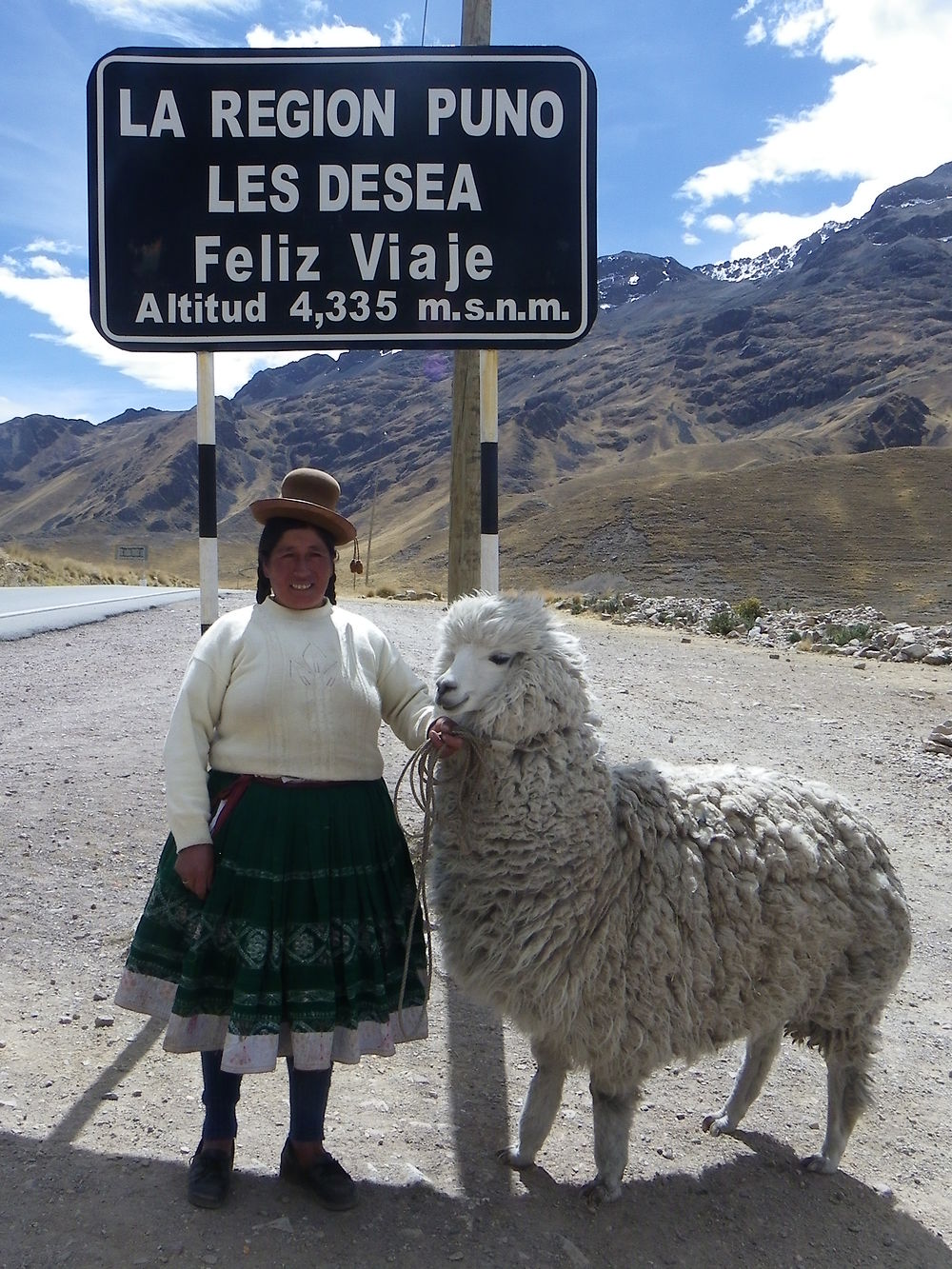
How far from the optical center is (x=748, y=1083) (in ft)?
11.0

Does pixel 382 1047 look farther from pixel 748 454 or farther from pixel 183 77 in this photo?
pixel 748 454

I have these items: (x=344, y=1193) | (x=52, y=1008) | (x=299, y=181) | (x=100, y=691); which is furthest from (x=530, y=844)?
(x=100, y=691)

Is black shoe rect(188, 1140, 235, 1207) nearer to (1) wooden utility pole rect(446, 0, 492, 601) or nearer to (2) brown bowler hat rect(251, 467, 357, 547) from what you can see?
(2) brown bowler hat rect(251, 467, 357, 547)

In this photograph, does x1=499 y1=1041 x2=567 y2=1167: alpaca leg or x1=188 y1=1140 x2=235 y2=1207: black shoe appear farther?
x1=499 y1=1041 x2=567 y2=1167: alpaca leg

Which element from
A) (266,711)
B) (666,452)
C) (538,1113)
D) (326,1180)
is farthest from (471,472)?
(666,452)

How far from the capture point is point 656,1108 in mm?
3480

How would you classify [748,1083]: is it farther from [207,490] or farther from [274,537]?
[207,490]

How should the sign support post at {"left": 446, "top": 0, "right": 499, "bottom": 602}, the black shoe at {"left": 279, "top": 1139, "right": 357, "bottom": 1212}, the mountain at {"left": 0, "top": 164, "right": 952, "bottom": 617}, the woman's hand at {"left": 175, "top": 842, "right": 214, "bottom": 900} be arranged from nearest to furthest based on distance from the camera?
the woman's hand at {"left": 175, "top": 842, "right": 214, "bottom": 900} < the black shoe at {"left": 279, "top": 1139, "right": 357, "bottom": 1212} < the sign support post at {"left": 446, "top": 0, "right": 499, "bottom": 602} < the mountain at {"left": 0, "top": 164, "right": 952, "bottom": 617}

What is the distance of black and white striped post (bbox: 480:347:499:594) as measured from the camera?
12.7 feet

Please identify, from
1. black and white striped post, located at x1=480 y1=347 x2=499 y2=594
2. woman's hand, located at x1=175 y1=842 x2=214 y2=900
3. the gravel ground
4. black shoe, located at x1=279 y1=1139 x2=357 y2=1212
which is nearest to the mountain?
black and white striped post, located at x1=480 y1=347 x2=499 y2=594

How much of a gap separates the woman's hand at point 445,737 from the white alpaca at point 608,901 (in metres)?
0.05

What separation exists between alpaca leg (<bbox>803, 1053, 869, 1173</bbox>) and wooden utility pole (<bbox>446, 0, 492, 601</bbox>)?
2514 millimetres

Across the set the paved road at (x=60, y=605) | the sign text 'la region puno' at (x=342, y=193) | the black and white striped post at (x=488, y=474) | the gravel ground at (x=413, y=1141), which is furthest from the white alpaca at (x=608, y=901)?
the paved road at (x=60, y=605)

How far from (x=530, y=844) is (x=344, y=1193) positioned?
1075 millimetres
